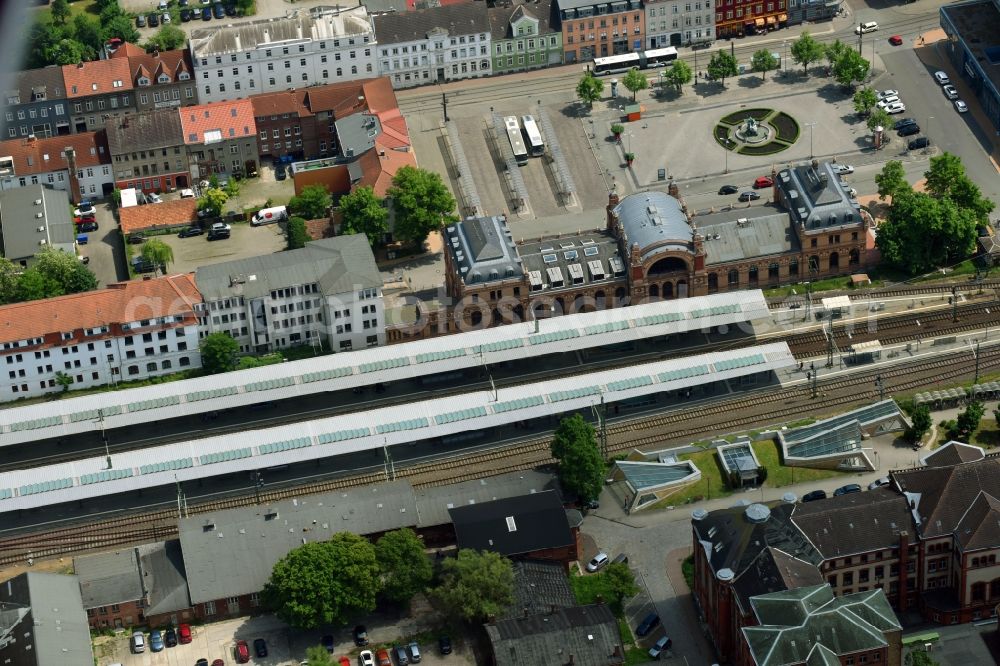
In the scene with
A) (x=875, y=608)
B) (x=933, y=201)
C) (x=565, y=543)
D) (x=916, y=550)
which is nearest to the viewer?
(x=875, y=608)

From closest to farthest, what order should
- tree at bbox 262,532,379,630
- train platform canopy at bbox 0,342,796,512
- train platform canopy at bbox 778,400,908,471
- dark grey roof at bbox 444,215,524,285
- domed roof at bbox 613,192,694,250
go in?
1. tree at bbox 262,532,379,630
2. train platform canopy at bbox 0,342,796,512
3. train platform canopy at bbox 778,400,908,471
4. dark grey roof at bbox 444,215,524,285
5. domed roof at bbox 613,192,694,250

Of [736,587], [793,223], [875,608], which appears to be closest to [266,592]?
[736,587]

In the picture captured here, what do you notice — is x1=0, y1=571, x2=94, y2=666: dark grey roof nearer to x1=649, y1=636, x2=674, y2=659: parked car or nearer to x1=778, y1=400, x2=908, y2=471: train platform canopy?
x1=649, y1=636, x2=674, y2=659: parked car

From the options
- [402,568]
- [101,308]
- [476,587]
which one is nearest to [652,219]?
[402,568]

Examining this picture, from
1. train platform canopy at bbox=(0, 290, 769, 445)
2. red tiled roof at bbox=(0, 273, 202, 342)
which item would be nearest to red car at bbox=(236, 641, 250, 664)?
train platform canopy at bbox=(0, 290, 769, 445)

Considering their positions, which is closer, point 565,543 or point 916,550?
point 916,550

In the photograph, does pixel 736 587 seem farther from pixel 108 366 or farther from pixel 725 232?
pixel 108 366

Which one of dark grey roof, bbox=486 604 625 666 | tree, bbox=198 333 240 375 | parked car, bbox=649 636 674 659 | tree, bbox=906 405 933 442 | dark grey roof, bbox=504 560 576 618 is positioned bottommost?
parked car, bbox=649 636 674 659
